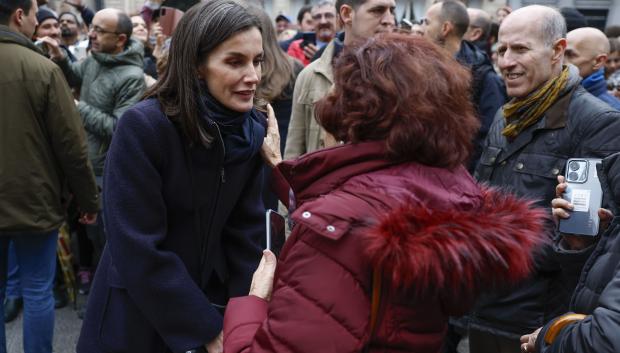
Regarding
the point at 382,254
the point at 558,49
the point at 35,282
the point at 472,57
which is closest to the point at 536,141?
the point at 558,49

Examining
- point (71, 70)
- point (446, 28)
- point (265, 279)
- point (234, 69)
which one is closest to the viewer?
point (265, 279)

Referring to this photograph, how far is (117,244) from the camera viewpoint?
72.2 inches

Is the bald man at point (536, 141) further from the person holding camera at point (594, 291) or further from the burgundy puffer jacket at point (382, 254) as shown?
the burgundy puffer jacket at point (382, 254)

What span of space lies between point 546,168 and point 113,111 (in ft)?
10.4

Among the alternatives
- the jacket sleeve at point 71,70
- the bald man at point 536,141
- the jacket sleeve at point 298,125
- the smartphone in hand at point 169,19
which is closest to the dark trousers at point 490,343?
the bald man at point 536,141

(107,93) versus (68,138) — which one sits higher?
(68,138)

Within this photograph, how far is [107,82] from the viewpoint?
4523 millimetres

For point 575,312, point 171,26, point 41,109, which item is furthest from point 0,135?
point 575,312

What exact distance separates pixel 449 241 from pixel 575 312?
31.1 inches

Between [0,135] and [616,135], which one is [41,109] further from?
[616,135]

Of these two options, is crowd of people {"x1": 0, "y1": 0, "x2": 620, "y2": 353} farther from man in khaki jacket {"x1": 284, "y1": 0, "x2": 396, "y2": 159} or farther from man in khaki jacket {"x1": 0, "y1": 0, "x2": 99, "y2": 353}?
man in khaki jacket {"x1": 284, "y1": 0, "x2": 396, "y2": 159}

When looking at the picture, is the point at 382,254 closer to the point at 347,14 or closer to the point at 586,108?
the point at 586,108

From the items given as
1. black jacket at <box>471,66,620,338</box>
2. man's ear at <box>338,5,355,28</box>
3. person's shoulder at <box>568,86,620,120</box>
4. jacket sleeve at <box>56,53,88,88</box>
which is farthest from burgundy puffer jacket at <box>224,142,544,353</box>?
jacket sleeve at <box>56,53,88,88</box>

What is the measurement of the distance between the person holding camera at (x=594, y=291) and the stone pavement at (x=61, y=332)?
3373 mm
